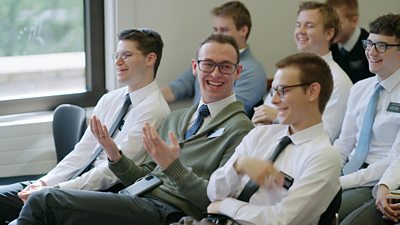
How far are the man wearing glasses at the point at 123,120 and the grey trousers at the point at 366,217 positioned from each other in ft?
3.27

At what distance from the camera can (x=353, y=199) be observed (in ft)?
10.6

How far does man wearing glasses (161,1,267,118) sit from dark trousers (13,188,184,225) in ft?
4.84

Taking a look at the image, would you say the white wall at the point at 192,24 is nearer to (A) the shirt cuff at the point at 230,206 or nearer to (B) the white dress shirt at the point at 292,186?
(B) the white dress shirt at the point at 292,186

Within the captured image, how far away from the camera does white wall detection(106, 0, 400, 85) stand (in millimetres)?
4496

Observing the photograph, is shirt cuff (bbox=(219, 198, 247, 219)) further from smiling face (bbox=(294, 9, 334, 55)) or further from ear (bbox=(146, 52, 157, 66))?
smiling face (bbox=(294, 9, 334, 55))

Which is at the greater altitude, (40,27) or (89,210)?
(40,27)

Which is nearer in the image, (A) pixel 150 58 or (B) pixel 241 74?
(A) pixel 150 58

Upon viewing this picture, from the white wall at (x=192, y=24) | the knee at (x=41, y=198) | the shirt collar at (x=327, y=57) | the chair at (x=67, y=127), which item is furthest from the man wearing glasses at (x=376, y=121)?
the white wall at (x=192, y=24)

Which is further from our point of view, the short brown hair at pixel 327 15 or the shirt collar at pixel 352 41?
the shirt collar at pixel 352 41

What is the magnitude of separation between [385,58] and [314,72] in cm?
89

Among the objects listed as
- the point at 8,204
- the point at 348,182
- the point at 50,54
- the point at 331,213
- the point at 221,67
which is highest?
the point at 221,67

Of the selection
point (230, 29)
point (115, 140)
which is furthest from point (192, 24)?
point (115, 140)

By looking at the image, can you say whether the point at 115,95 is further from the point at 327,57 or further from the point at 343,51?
the point at 343,51

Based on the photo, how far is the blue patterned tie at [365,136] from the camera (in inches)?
134
